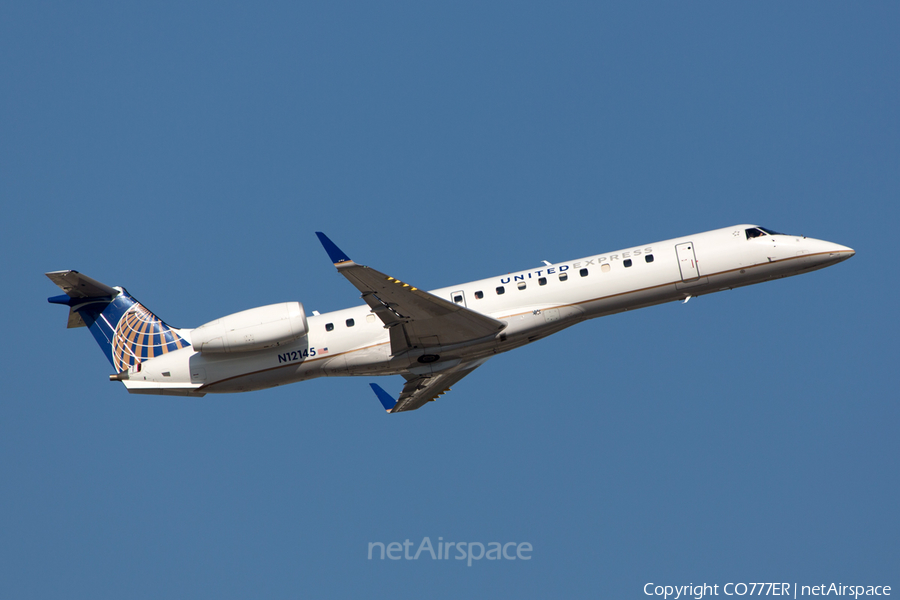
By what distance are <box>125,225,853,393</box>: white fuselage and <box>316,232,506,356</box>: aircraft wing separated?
38 centimetres

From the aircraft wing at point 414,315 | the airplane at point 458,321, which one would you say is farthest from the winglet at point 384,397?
the aircraft wing at point 414,315

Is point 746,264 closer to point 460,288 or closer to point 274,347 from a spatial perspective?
point 460,288

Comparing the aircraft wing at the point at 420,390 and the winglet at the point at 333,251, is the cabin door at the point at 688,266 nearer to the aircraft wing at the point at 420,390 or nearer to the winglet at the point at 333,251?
the aircraft wing at the point at 420,390

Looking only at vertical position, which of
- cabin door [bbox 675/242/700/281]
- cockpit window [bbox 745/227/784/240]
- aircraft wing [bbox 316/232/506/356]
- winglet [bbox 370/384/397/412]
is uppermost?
cockpit window [bbox 745/227/784/240]

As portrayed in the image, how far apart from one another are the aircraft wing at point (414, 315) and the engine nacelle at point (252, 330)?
2622 mm

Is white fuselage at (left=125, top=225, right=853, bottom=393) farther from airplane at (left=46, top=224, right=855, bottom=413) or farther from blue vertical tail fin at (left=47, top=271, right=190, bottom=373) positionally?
blue vertical tail fin at (left=47, top=271, right=190, bottom=373)

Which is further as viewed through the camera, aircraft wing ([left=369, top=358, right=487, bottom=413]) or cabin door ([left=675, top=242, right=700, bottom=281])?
aircraft wing ([left=369, top=358, right=487, bottom=413])

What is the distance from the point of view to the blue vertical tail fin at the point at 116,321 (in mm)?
23938

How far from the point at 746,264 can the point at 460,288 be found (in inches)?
323

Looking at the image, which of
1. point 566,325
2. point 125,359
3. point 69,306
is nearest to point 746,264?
point 566,325

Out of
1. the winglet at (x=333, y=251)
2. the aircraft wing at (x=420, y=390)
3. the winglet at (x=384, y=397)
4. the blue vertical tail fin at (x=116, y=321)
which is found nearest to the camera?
the winglet at (x=333, y=251)

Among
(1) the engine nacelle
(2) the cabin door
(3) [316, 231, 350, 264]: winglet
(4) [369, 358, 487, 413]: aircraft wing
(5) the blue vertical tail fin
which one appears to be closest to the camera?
(3) [316, 231, 350, 264]: winglet

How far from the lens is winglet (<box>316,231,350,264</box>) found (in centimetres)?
1892

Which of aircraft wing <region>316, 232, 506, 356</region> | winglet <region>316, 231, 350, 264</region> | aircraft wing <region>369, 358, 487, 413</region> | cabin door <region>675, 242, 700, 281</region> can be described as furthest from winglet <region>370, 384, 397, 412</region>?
cabin door <region>675, 242, 700, 281</region>
